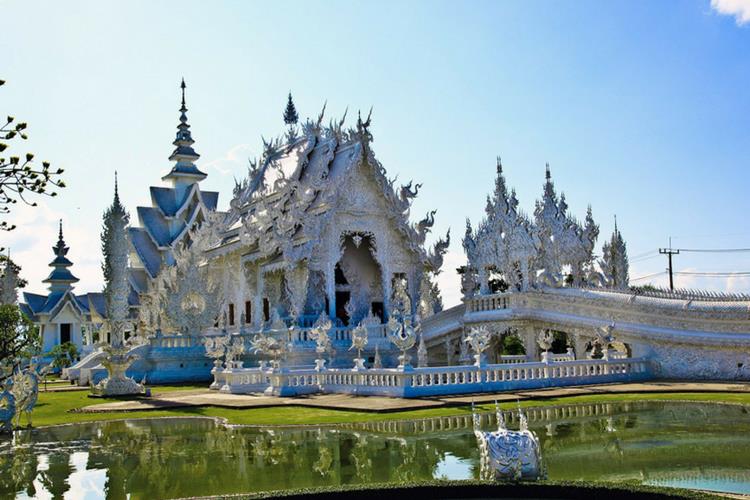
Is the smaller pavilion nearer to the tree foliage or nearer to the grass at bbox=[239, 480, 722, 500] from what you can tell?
the tree foliage

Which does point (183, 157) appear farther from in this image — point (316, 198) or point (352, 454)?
point (352, 454)

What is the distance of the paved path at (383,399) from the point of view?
51.2 feet

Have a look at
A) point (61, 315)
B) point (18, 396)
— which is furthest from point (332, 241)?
point (61, 315)

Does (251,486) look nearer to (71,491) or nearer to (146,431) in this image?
(71,491)

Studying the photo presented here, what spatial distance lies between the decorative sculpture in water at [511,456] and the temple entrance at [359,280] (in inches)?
847

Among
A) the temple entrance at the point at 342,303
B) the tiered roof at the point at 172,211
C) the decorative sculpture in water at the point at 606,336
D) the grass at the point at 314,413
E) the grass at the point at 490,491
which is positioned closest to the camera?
the grass at the point at 490,491

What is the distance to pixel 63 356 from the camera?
40094 mm

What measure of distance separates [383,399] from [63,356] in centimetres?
2792

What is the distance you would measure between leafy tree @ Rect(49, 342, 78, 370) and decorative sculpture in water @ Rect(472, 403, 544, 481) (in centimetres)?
3422

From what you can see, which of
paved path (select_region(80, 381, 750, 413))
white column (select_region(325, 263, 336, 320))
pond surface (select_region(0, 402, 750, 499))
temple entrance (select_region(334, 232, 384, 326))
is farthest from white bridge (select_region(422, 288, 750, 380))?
pond surface (select_region(0, 402, 750, 499))

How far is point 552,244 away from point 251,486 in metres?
19.9

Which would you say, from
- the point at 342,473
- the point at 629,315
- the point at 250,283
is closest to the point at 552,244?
the point at 629,315

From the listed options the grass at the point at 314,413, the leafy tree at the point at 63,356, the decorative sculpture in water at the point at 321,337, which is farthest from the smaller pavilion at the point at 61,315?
the grass at the point at 314,413

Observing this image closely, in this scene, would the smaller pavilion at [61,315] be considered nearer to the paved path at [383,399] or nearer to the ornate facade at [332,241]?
the ornate facade at [332,241]
